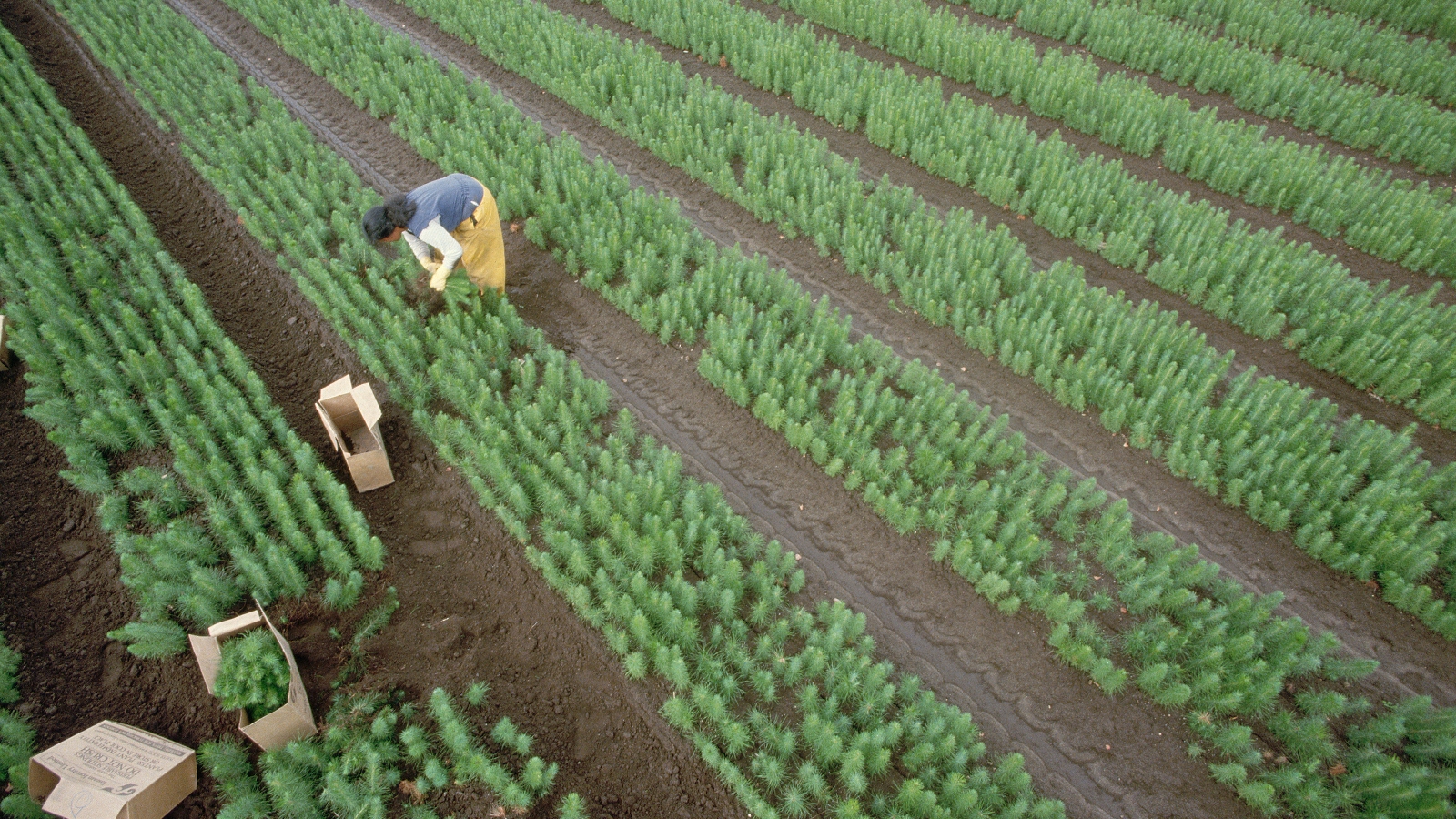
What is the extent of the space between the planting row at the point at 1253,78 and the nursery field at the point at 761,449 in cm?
9

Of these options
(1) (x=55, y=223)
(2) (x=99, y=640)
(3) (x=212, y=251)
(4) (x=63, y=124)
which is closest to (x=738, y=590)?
(2) (x=99, y=640)

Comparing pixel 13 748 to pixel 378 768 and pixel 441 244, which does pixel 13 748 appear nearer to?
pixel 378 768

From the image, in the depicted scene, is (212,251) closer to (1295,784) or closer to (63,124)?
(63,124)

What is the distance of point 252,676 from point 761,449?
3.93m

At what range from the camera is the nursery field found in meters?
4.32

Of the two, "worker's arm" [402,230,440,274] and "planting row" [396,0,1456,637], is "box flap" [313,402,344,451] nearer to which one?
"worker's arm" [402,230,440,274]

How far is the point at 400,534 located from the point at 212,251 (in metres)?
5.08

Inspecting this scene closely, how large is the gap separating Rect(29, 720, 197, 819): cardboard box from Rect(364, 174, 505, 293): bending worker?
392 centimetres

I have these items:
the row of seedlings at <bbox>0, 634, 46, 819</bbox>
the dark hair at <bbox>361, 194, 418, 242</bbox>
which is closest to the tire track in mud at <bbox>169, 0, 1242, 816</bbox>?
the dark hair at <bbox>361, 194, 418, 242</bbox>

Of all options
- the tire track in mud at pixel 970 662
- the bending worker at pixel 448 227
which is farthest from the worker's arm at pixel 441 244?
the tire track in mud at pixel 970 662

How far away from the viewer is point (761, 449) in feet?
20.2

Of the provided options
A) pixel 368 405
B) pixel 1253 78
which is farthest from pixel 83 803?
pixel 1253 78

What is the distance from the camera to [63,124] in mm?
9234

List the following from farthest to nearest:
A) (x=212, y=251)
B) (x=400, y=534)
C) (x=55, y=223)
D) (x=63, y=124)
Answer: (x=63, y=124) → (x=212, y=251) → (x=55, y=223) → (x=400, y=534)
